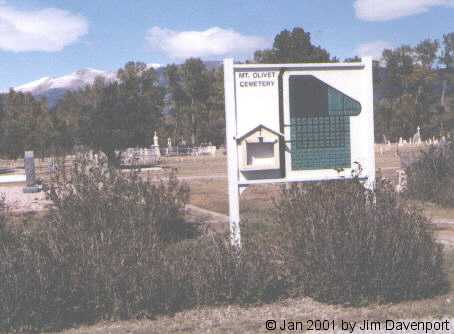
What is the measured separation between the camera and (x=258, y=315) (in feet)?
19.3

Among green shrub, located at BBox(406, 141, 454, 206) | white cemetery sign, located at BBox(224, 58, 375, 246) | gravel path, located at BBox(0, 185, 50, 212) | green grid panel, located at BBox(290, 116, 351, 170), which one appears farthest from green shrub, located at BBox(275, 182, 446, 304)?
green shrub, located at BBox(406, 141, 454, 206)

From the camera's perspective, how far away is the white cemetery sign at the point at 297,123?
7.38 meters

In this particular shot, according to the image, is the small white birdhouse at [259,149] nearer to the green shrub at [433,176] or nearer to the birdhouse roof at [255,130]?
the birdhouse roof at [255,130]

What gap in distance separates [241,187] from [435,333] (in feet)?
9.73

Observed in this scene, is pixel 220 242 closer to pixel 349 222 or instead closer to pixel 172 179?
pixel 349 222

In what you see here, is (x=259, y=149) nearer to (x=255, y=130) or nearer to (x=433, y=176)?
(x=255, y=130)

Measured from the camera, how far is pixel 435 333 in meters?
5.18

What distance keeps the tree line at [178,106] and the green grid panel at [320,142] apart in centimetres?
1560

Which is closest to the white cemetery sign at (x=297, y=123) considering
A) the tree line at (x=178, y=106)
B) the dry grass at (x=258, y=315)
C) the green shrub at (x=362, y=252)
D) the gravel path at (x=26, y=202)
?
the green shrub at (x=362, y=252)

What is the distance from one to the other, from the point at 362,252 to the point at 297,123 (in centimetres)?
217

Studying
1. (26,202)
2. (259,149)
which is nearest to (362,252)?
(259,149)

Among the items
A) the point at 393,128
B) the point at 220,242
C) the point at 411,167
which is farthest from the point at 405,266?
the point at 393,128

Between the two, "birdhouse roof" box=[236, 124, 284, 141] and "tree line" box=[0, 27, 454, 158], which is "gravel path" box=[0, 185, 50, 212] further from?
"tree line" box=[0, 27, 454, 158]

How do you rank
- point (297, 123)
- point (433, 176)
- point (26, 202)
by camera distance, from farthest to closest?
point (26, 202)
point (433, 176)
point (297, 123)
